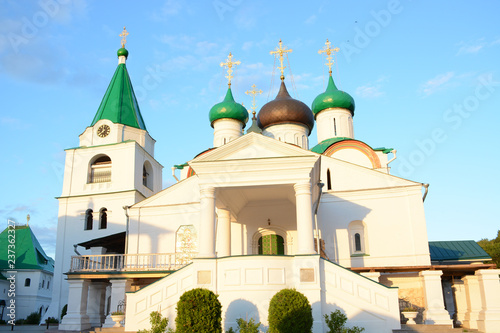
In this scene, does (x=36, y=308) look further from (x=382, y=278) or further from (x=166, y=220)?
(x=382, y=278)

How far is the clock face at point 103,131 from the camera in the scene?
27266 millimetres

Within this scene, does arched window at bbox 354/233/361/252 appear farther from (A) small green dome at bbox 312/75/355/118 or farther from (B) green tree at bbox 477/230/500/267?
(B) green tree at bbox 477/230/500/267

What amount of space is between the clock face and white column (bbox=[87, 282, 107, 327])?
12659 mm

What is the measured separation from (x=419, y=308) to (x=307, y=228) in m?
6.91

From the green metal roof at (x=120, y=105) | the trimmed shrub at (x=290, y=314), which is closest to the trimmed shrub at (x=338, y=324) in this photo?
the trimmed shrub at (x=290, y=314)

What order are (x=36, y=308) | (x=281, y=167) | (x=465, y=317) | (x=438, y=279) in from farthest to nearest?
(x=36, y=308)
(x=465, y=317)
(x=438, y=279)
(x=281, y=167)

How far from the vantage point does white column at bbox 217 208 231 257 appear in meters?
14.6

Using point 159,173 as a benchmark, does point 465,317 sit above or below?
below

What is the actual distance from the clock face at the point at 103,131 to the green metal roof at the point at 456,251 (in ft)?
64.1

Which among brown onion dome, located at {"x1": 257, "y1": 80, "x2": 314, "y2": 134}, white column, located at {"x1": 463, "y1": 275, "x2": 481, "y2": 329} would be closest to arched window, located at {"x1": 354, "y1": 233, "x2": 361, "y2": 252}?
white column, located at {"x1": 463, "y1": 275, "x2": 481, "y2": 329}

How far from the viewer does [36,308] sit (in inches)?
1473

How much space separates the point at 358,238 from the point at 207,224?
822 centimetres

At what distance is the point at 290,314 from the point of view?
9820 mm

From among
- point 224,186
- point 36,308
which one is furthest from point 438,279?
point 36,308
